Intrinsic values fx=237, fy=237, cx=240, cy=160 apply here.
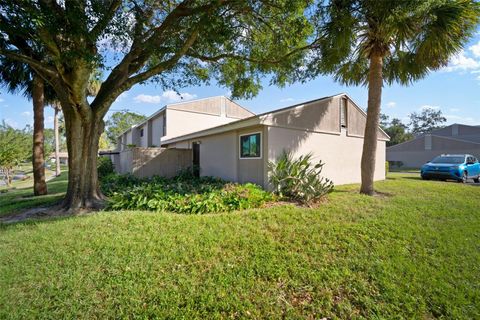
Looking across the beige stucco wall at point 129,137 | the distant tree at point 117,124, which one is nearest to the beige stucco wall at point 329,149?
the beige stucco wall at point 129,137

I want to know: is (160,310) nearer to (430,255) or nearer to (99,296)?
(99,296)

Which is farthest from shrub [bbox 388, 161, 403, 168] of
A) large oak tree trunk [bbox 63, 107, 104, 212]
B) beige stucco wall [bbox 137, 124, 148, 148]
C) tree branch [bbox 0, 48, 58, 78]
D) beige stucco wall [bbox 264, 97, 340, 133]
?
tree branch [bbox 0, 48, 58, 78]

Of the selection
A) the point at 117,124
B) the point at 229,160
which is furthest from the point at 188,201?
the point at 117,124

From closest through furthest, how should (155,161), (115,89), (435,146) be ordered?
1. (115,89)
2. (155,161)
3. (435,146)

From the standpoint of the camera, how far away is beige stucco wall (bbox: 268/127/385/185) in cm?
902

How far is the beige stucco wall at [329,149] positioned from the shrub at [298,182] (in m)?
0.78

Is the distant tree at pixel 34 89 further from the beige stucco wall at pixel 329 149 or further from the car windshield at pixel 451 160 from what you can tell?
the car windshield at pixel 451 160

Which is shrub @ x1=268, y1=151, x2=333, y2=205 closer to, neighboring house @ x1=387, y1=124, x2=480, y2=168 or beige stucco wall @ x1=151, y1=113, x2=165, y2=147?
beige stucco wall @ x1=151, y1=113, x2=165, y2=147

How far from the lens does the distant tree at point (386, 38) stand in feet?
21.7

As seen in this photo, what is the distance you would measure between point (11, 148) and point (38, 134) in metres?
15.1

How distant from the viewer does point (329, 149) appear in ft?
35.7

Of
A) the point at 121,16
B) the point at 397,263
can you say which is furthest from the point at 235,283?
the point at 121,16

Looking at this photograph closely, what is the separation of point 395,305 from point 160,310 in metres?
3.14

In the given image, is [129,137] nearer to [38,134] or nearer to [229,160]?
[38,134]
